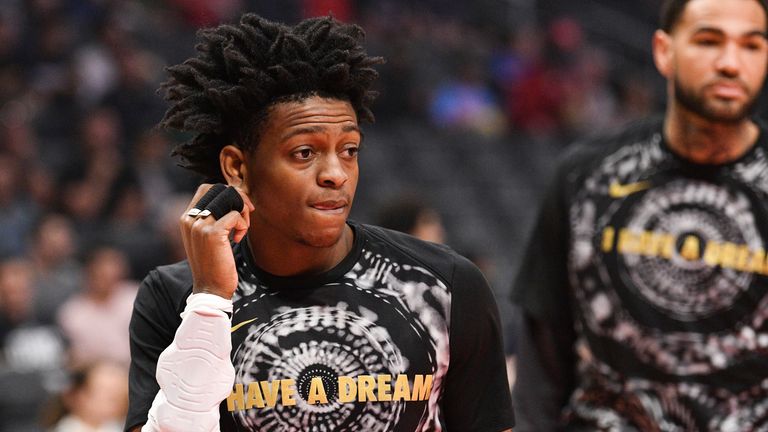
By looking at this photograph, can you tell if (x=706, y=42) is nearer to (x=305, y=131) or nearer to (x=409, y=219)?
(x=305, y=131)

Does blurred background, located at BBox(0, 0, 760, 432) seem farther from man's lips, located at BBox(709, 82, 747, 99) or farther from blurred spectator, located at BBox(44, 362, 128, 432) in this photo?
man's lips, located at BBox(709, 82, 747, 99)

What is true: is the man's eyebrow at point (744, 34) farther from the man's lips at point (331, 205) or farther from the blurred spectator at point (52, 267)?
the blurred spectator at point (52, 267)

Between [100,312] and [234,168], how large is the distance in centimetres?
532

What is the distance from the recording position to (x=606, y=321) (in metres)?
3.74

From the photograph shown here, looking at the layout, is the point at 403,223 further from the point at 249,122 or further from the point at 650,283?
the point at 249,122

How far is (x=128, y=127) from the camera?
10195 mm

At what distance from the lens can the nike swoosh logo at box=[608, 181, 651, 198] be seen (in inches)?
148

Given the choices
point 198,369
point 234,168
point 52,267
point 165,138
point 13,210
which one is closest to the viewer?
point 198,369

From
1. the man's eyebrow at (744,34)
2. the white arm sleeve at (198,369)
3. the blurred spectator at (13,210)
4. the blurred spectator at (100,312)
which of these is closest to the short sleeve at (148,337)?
the white arm sleeve at (198,369)

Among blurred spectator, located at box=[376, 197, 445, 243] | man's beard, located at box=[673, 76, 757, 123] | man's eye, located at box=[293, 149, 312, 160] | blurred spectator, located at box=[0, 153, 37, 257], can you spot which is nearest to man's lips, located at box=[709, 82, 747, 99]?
man's beard, located at box=[673, 76, 757, 123]

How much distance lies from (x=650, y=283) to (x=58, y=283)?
5.45 meters

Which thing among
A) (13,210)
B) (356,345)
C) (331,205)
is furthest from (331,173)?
(13,210)

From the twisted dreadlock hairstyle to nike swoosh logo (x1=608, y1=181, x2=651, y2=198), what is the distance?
3.82 ft

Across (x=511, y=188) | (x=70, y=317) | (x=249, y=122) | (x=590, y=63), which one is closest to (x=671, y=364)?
(x=249, y=122)
